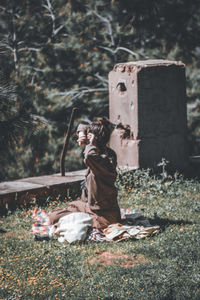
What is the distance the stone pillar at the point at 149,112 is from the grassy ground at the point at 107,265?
5.55 feet

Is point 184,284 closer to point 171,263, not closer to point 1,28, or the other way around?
point 171,263

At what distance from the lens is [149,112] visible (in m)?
7.31

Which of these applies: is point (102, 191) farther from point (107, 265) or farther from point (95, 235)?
point (107, 265)

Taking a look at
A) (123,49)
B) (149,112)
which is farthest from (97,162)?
(123,49)

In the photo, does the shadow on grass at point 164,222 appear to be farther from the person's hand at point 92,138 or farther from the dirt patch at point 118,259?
the person's hand at point 92,138

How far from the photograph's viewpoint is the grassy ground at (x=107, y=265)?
11.8ft

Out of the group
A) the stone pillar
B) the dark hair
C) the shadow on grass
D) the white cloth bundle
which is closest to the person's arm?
the dark hair

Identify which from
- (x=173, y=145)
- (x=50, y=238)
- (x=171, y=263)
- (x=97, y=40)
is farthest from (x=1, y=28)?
(x=171, y=263)

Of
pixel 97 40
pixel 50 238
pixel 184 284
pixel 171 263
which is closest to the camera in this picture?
pixel 184 284

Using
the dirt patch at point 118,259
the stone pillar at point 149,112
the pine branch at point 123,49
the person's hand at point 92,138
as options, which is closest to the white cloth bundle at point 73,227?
the dirt patch at point 118,259

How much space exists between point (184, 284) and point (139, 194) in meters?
3.10

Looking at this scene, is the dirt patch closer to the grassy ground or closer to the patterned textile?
the grassy ground

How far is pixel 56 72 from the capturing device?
1288 cm

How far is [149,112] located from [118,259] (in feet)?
11.3
